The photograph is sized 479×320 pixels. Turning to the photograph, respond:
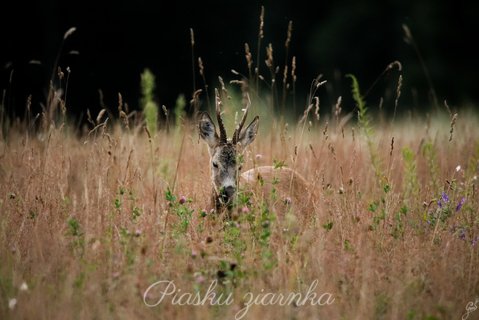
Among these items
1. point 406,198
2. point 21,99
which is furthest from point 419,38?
point 406,198

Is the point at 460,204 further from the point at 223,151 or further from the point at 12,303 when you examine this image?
the point at 12,303

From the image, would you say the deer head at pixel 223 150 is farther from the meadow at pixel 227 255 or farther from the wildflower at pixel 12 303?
the wildflower at pixel 12 303

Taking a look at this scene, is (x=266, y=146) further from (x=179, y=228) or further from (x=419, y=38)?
(x=419, y=38)

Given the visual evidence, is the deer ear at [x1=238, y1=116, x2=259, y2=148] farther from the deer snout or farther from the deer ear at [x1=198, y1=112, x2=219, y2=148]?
the deer snout

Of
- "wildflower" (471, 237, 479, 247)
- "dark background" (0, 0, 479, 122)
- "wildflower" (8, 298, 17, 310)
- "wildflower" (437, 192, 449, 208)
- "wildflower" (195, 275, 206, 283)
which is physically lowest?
"dark background" (0, 0, 479, 122)

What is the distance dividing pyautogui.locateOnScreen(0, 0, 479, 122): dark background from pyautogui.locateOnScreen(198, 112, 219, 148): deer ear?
12.7 m

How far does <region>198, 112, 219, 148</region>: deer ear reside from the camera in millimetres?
5781

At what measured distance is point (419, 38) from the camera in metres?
23.1

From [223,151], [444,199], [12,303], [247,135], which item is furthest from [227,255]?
[247,135]

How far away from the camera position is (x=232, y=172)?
5.38 metres

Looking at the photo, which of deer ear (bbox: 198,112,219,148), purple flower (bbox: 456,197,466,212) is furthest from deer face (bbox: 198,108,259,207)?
purple flower (bbox: 456,197,466,212)

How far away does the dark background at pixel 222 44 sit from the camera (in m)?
20.1

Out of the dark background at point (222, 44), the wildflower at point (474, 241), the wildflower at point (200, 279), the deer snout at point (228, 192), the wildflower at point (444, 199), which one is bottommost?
the dark background at point (222, 44)

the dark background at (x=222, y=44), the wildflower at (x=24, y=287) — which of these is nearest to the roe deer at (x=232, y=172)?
the wildflower at (x=24, y=287)
